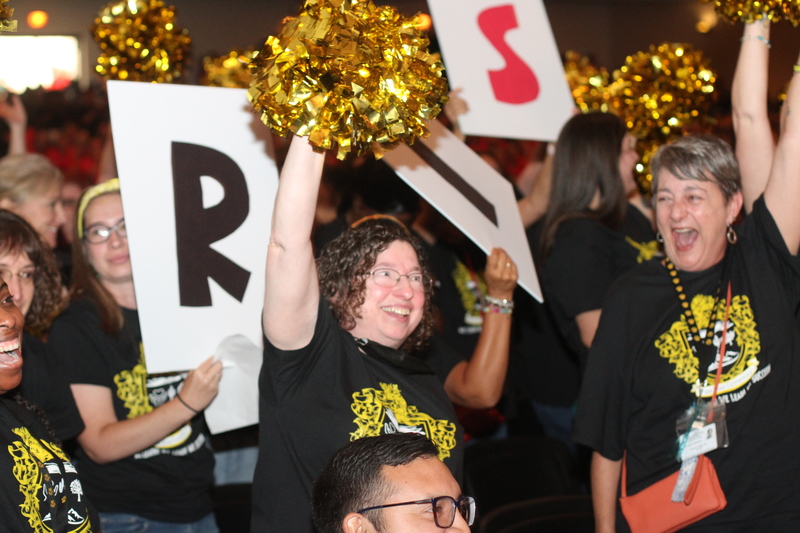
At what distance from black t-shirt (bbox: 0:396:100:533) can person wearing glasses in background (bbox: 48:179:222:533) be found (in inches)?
20.8

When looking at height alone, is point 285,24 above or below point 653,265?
above

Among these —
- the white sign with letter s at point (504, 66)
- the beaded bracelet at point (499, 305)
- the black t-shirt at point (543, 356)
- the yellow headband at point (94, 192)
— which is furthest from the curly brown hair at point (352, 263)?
the black t-shirt at point (543, 356)

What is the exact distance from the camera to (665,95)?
11.1 feet

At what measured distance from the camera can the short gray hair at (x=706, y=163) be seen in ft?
7.70

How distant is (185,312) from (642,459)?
1283 millimetres

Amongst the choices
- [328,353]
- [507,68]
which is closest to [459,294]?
[507,68]

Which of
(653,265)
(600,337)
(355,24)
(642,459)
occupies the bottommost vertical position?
(642,459)

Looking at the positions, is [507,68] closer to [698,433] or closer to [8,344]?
[698,433]

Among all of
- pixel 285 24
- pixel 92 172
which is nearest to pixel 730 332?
pixel 285 24

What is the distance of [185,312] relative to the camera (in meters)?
2.36

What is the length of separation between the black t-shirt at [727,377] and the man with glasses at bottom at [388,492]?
0.88 m

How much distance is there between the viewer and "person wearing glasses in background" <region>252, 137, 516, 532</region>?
5.64 ft

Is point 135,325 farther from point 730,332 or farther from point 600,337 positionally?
point 730,332

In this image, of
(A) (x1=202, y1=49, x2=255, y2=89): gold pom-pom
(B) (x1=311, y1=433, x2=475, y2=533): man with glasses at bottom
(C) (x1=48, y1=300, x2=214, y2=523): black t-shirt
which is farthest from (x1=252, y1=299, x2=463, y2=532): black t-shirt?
(A) (x1=202, y1=49, x2=255, y2=89): gold pom-pom
